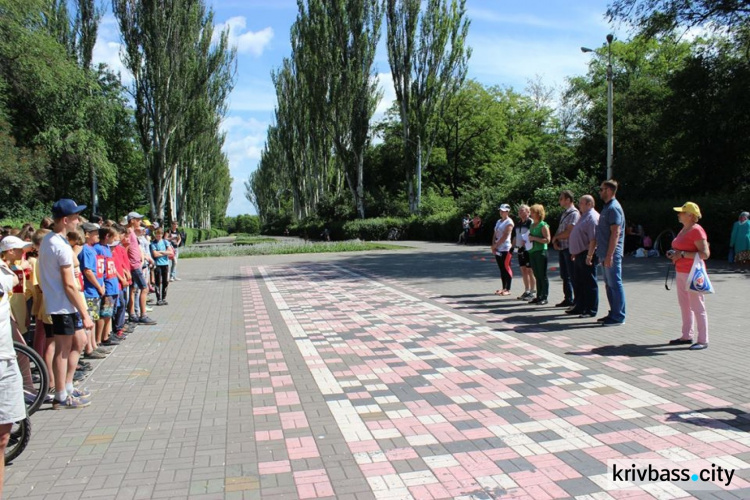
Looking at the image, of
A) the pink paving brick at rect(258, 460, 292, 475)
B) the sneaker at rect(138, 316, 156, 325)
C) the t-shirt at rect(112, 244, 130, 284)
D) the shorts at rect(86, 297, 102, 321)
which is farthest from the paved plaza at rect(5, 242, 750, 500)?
the t-shirt at rect(112, 244, 130, 284)

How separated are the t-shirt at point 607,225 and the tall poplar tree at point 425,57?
32816 millimetres

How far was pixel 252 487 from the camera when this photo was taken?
3.53 meters

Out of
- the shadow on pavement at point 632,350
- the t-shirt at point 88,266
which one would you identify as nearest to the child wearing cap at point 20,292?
the t-shirt at point 88,266

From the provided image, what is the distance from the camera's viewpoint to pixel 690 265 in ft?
22.1

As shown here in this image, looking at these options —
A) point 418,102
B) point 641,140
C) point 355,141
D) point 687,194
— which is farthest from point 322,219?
point 687,194

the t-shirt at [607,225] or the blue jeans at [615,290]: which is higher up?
the t-shirt at [607,225]

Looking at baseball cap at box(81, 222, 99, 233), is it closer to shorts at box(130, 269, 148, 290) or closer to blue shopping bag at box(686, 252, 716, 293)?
shorts at box(130, 269, 148, 290)

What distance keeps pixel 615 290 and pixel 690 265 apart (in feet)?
5.09

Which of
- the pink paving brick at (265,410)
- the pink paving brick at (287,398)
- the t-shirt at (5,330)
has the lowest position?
the pink paving brick at (265,410)

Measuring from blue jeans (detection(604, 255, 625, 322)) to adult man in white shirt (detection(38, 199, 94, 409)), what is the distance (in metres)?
6.65

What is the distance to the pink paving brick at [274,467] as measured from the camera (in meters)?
3.76

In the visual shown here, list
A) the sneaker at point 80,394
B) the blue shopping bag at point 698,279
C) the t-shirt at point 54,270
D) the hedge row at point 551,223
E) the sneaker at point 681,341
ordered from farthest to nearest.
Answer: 1. the hedge row at point 551,223
2. the sneaker at point 681,341
3. the blue shopping bag at point 698,279
4. the sneaker at point 80,394
5. the t-shirt at point 54,270

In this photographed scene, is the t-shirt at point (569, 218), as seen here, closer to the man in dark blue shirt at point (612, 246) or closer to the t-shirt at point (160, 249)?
the man in dark blue shirt at point (612, 246)

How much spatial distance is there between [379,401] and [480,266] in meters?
13.4
